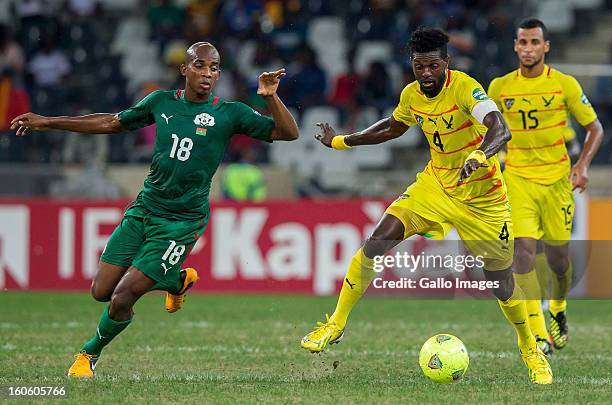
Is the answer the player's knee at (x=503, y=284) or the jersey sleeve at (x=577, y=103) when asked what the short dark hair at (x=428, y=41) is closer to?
the player's knee at (x=503, y=284)

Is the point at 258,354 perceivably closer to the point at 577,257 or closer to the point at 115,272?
the point at 115,272

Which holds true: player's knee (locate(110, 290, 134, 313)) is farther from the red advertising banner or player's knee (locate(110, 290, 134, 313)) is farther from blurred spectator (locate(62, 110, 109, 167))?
blurred spectator (locate(62, 110, 109, 167))

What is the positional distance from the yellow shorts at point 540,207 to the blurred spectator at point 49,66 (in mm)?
10760

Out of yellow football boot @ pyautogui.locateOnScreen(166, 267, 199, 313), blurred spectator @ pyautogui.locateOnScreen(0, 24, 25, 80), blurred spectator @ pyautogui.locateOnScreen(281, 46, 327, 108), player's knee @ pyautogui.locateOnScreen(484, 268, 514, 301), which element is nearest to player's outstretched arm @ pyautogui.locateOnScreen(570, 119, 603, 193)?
player's knee @ pyautogui.locateOnScreen(484, 268, 514, 301)

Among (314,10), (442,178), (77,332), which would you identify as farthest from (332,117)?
(442,178)

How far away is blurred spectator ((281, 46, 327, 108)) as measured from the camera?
58.0ft

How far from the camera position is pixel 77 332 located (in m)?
10.7

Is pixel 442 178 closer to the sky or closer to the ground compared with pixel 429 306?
closer to the sky

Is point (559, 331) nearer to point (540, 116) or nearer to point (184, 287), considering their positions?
point (540, 116)

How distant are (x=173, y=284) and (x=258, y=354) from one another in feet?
4.68

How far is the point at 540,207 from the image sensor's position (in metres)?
9.63

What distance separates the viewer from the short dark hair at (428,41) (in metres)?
7.79

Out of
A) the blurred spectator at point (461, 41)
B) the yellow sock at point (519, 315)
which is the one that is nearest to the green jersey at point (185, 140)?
the yellow sock at point (519, 315)

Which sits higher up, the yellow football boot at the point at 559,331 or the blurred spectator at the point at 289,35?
the blurred spectator at the point at 289,35
